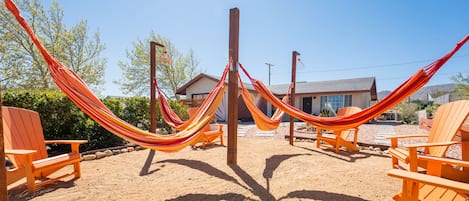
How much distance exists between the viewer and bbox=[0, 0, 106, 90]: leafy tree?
9758 mm

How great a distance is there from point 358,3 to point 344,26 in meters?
3.59

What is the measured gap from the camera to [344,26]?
31.1 feet

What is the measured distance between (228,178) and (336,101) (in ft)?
38.6

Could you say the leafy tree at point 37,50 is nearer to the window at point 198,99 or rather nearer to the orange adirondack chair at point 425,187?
the window at point 198,99

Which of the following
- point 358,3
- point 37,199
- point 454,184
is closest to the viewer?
point 454,184

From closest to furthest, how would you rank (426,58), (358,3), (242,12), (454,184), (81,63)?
(454,184) < (242,12) < (358,3) < (81,63) < (426,58)

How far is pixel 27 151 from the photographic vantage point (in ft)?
6.75

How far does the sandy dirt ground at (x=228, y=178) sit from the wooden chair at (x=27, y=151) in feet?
0.70

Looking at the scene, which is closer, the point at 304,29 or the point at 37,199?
the point at 37,199

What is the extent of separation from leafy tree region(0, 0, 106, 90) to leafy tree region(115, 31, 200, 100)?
345cm

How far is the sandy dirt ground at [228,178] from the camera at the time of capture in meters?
2.20

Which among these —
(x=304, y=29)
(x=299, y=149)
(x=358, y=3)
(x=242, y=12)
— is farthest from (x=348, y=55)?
(x=242, y=12)

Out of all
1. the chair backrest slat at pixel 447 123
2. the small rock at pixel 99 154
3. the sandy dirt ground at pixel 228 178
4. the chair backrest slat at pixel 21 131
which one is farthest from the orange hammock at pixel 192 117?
the chair backrest slat at pixel 447 123

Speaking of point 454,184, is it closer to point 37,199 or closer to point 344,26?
point 37,199
